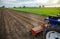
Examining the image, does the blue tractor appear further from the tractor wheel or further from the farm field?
the farm field

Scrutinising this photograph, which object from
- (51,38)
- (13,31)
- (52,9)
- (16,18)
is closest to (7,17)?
(16,18)

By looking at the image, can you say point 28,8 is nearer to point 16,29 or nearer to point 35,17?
point 35,17

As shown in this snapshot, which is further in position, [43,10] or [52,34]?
[43,10]

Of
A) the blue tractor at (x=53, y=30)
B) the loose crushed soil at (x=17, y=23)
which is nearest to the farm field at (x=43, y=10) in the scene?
the loose crushed soil at (x=17, y=23)

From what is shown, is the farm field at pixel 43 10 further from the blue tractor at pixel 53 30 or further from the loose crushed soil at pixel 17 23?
the blue tractor at pixel 53 30

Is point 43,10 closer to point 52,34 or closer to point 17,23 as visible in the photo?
point 17,23

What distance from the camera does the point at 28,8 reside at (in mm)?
2785

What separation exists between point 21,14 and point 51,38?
38.5 inches

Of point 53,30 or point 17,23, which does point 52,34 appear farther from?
point 17,23

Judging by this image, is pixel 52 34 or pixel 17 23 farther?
pixel 17 23

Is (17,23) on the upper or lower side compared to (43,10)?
lower

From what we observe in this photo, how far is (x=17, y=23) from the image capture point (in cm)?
275

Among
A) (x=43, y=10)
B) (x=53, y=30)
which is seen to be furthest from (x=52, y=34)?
(x=43, y=10)

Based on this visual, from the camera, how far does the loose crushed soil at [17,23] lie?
247 cm
